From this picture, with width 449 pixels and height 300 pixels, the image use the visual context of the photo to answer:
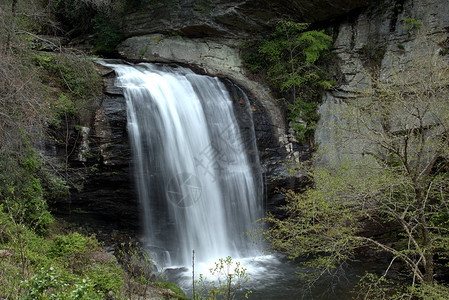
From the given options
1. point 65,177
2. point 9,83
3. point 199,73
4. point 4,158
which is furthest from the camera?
point 199,73

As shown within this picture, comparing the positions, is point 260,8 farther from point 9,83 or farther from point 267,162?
point 9,83

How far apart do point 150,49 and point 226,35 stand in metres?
3.59

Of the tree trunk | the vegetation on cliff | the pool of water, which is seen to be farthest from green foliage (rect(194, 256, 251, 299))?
the tree trunk

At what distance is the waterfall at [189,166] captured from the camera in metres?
9.47

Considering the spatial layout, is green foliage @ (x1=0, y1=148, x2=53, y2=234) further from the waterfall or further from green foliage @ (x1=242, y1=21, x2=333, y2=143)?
green foliage @ (x1=242, y1=21, x2=333, y2=143)

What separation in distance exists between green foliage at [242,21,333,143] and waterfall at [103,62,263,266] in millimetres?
2832

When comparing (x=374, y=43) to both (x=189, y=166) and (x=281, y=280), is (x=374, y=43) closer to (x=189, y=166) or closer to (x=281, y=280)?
(x=189, y=166)

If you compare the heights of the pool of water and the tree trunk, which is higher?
the tree trunk

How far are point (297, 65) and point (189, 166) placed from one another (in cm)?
773

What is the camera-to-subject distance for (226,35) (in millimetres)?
15242

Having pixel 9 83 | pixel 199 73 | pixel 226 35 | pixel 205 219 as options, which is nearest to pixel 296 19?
pixel 226 35

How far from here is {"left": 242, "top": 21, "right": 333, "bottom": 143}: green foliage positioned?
13.7m

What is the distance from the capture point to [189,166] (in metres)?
10.1

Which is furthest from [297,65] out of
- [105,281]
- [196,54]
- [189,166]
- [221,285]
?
[105,281]
